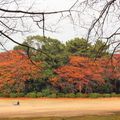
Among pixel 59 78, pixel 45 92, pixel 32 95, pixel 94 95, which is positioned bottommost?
pixel 94 95

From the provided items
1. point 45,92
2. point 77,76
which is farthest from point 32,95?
point 77,76

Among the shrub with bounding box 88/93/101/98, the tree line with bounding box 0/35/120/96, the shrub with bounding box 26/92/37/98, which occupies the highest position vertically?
the tree line with bounding box 0/35/120/96

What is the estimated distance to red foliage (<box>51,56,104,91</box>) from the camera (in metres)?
53.5

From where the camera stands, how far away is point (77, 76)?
5472cm

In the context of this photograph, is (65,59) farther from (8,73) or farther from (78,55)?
(8,73)

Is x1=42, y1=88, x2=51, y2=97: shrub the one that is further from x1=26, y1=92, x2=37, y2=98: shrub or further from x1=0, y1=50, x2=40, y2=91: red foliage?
x1=0, y1=50, x2=40, y2=91: red foliage

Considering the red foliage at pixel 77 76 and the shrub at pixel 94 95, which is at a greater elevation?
the red foliage at pixel 77 76

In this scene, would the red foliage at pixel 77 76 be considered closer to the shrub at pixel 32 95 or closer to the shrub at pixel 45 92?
the shrub at pixel 45 92

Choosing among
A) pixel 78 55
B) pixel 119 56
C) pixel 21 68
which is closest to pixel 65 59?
pixel 78 55

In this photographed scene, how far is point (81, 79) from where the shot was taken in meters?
54.4

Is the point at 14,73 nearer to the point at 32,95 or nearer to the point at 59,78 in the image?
A: the point at 32,95

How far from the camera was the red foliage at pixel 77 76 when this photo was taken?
5353cm

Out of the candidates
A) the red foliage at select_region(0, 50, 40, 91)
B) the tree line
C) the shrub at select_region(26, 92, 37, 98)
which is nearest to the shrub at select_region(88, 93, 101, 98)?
the tree line

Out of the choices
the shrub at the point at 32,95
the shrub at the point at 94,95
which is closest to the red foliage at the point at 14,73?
the shrub at the point at 32,95
